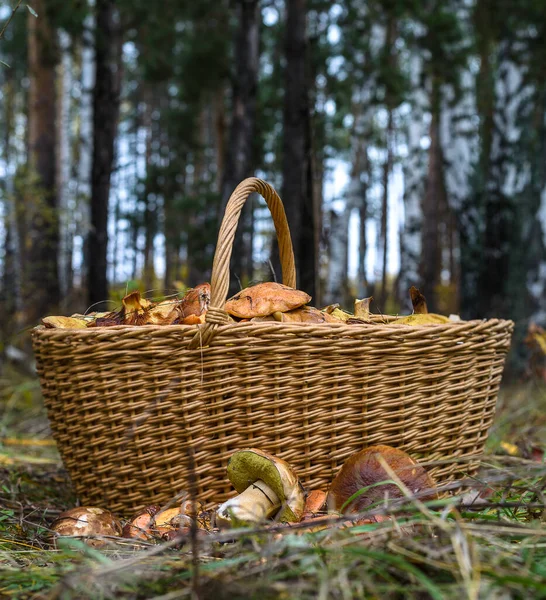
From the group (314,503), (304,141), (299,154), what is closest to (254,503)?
(314,503)

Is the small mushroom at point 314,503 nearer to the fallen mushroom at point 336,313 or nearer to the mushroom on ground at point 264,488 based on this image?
the mushroom on ground at point 264,488

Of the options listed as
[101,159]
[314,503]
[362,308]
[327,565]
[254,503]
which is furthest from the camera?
[101,159]

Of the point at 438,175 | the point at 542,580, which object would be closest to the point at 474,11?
the point at 438,175

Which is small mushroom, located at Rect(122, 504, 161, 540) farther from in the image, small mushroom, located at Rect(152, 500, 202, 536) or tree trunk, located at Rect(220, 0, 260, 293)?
tree trunk, located at Rect(220, 0, 260, 293)

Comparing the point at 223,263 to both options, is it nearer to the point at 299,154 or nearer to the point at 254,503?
the point at 254,503

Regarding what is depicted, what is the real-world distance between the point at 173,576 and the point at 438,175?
13204 millimetres

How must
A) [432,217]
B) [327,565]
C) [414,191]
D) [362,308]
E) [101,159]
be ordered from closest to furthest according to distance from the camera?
[327,565]
[362,308]
[101,159]
[414,191]
[432,217]

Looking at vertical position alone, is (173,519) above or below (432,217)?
below

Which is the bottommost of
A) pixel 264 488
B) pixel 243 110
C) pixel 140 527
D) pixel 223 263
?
pixel 140 527

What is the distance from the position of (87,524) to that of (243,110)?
3718 millimetres

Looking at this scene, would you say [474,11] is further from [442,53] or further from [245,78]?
[245,78]

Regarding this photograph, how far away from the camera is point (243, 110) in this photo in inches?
176

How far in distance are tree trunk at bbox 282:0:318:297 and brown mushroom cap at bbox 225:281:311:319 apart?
1344 millimetres

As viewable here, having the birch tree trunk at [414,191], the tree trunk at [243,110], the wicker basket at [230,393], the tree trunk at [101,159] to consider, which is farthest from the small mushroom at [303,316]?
the birch tree trunk at [414,191]
